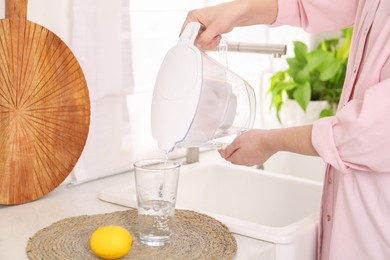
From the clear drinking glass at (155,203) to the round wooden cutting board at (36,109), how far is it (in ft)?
1.00

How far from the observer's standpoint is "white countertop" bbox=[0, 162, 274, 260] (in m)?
1.08

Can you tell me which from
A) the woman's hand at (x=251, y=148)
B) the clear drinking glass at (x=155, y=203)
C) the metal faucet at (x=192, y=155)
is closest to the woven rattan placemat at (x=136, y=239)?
the clear drinking glass at (x=155, y=203)

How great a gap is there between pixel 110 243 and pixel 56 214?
292mm

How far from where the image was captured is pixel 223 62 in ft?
4.00

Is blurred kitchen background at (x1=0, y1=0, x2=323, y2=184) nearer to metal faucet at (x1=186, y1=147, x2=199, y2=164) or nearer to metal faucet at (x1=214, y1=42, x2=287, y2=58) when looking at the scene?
metal faucet at (x1=186, y1=147, x2=199, y2=164)

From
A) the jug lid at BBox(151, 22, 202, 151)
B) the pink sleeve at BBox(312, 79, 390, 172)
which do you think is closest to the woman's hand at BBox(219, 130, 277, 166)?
the pink sleeve at BBox(312, 79, 390, 172)

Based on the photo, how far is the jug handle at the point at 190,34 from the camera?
Result: 1.06 meters

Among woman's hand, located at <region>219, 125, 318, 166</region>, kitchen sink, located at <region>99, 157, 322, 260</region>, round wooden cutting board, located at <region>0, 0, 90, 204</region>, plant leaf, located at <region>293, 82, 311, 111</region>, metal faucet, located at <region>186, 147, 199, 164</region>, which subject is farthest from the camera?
plant leaf, located at <region>293, 82, 311, 111</region>

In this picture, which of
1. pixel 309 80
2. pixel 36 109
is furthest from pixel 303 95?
pixel 36 109

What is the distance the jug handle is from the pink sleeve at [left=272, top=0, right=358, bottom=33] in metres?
0.34

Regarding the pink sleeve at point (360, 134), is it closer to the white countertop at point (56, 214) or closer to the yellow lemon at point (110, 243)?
the white countertop at point (56, 214)

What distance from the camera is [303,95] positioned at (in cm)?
209

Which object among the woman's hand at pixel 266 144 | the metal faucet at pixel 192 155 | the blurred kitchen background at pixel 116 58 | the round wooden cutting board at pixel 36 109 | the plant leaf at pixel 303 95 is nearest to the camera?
the woman's hand at pixel 266 144

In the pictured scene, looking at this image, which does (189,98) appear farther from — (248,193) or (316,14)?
(248,193)
